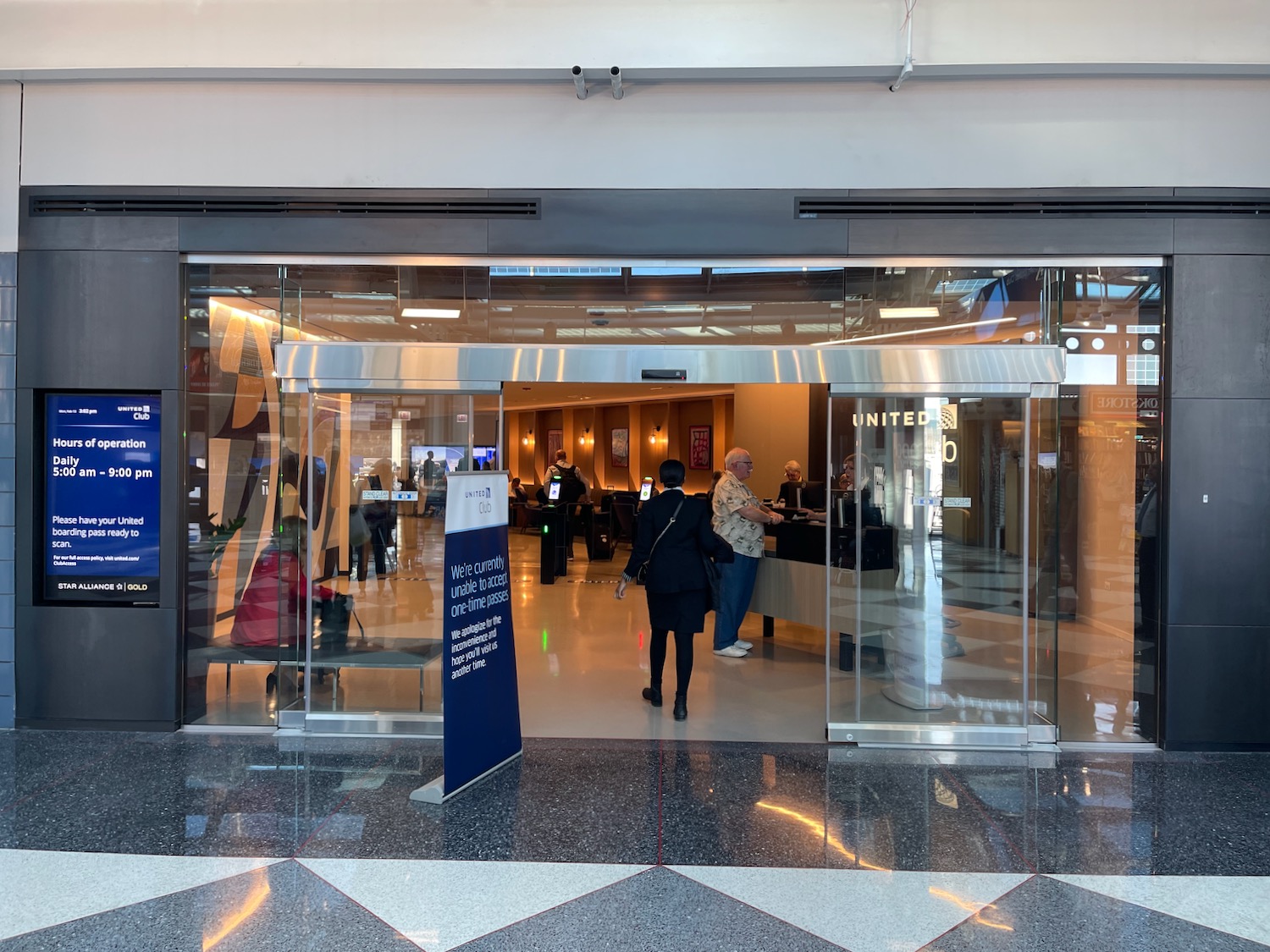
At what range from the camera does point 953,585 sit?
17.4ft

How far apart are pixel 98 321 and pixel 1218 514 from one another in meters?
7.00

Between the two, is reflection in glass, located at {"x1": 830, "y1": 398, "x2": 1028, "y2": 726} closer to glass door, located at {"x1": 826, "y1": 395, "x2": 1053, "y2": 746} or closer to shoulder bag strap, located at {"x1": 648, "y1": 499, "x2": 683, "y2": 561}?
glass door, located at {"x1": 826, "y1": 395, "x2": 1053, "y2": 746}

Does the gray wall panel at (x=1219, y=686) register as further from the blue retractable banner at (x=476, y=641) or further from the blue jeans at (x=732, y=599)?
the blue retractable banner at (x=476, y=641)

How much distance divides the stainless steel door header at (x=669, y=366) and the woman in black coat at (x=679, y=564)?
75 cm

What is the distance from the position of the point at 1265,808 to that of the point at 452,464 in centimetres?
480

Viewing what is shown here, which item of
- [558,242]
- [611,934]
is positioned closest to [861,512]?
[558,242]

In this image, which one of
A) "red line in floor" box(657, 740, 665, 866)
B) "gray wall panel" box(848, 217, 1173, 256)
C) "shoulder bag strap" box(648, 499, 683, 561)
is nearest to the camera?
"red line in floor" box(657, 740, 665, 866)

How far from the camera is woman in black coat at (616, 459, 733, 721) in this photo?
5461mm

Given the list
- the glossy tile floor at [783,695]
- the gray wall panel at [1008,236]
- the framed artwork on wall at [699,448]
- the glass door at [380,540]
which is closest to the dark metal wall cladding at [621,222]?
the gray wall panel at [1008,236]

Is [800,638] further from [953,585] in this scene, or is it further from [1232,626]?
[1232,626]

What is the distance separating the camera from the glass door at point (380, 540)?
210 inches

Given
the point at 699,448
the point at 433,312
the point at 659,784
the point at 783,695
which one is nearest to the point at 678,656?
the point at 783,695

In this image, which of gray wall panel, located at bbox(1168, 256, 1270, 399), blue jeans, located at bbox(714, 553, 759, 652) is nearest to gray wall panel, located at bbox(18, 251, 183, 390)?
blue jeans, located at bbox(714, 553, 759, 652)

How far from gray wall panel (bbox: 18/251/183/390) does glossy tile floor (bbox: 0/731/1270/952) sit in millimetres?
2246
